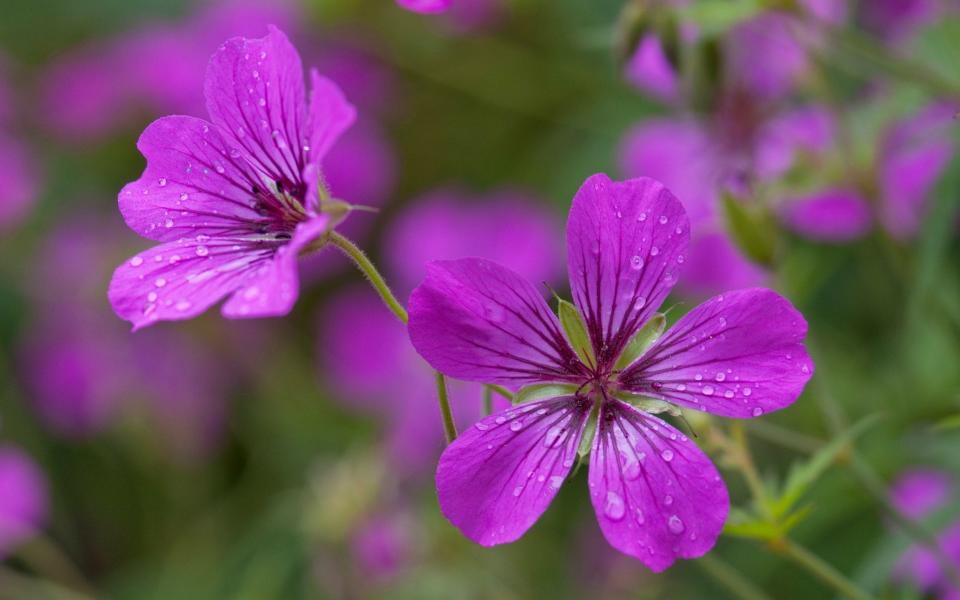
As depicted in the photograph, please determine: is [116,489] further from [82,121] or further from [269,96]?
[269,96]

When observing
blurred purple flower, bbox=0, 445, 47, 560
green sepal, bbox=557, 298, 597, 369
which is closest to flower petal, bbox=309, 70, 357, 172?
green sepal, bbox=557, 298, 597, 369

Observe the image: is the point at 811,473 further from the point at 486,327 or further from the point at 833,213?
the point at 833,213

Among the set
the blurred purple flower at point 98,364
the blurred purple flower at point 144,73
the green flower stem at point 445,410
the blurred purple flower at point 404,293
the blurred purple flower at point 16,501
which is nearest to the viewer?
the green flower stem at point 445,410

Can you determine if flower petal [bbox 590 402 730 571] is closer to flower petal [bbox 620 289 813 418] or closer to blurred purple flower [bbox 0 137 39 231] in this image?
flower petal [bbox 620 289 813 418]

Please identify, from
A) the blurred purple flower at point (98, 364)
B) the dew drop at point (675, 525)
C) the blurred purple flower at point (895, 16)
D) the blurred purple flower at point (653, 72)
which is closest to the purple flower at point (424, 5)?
the dew drop at point (675, 525)

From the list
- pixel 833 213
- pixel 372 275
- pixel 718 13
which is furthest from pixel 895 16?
pixel 372 275

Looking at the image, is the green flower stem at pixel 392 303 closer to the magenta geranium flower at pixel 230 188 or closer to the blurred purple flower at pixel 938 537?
the magenta geranium flower at pixel 230 188

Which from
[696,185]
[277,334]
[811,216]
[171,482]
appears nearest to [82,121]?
[277,334]

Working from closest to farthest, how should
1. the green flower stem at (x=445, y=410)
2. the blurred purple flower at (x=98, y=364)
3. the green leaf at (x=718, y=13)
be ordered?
the green flower stem at (x=445, y=410), the green leaf at (x=718, y=13), the blurred purple flower at (x=98, y=364)
